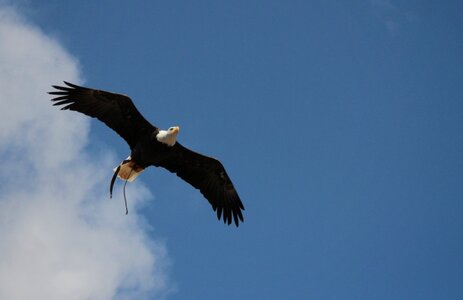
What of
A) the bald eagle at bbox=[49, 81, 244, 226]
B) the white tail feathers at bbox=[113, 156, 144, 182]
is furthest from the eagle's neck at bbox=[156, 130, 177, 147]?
the white tail feathers at bbox=[113, 156, 144, 182]

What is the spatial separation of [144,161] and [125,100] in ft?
4.28

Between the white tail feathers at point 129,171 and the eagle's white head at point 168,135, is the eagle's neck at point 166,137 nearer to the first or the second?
the eagle's white head at point 168,135

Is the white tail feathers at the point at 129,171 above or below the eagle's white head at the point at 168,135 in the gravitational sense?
below

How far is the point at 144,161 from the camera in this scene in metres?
15.4

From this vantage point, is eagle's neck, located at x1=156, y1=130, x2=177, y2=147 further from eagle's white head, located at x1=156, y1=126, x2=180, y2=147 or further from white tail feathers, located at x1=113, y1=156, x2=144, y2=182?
white tail feathers, located at x1=113, y1=156, x2=144, y2=182

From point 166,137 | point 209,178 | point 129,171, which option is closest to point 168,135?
point 166,137

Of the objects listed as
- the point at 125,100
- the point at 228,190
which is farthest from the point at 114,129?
the point at 228,190

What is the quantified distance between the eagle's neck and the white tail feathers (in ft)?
3.08

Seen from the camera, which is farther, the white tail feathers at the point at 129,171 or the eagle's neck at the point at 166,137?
the white tail feathers at the point at 129,171

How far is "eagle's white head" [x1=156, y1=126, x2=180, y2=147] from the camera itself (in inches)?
590

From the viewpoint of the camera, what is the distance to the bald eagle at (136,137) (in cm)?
1502

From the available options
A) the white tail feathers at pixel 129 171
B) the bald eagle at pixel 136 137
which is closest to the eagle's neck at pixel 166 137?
the bald eagle at pixel 136 137

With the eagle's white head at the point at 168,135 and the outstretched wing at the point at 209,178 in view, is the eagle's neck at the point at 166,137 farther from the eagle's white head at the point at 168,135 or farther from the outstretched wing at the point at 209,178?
the outstretched wing at the point at 209,178

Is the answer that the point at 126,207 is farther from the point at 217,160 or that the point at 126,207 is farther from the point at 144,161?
the point at 217,160
